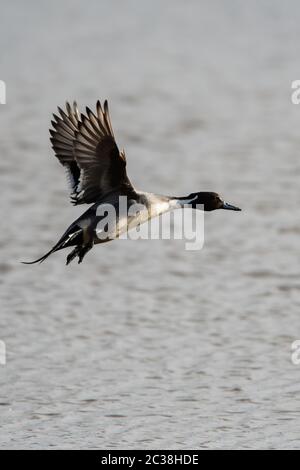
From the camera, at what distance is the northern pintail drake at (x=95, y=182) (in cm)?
→ 839

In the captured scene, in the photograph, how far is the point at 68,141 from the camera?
884cm

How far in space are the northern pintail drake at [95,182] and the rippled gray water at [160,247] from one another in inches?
50.6

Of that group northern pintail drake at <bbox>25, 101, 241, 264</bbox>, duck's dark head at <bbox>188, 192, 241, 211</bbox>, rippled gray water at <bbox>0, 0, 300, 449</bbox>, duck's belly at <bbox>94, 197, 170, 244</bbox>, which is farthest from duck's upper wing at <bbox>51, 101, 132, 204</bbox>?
rippled gray water at <bbox>0, 0, 300, 449</bbox>

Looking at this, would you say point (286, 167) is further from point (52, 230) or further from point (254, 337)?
point (254, 337)

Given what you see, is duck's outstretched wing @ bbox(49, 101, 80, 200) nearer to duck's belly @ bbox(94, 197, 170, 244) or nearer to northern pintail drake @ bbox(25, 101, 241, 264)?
northern pintail drake @ bbox(25, 101, 241, 264)

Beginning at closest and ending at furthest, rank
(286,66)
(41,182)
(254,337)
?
1. (254,337)
2. (41,182)
3. (286,66)

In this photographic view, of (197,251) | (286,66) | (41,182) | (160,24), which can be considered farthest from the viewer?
(160,24)

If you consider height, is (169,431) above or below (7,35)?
below

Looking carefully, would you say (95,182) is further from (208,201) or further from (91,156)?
(208,201)

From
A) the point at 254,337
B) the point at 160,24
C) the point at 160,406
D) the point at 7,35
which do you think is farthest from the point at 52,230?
the point at 160,24

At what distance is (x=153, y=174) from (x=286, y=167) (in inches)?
58.2

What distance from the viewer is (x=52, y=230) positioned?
12539mm


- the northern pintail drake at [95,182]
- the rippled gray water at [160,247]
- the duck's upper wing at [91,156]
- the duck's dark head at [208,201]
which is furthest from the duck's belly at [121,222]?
the rippled gray water at [160,247]

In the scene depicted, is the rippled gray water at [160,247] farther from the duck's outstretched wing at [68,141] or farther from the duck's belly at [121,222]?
the duck's outstretched wing at [68,141]
